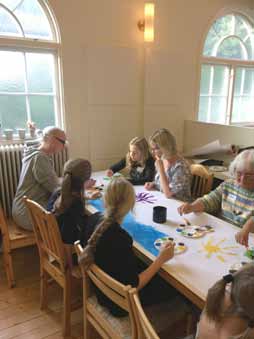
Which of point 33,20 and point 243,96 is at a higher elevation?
point 33,20

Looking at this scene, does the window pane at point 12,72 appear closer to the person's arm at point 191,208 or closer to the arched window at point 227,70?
the person's arm at point 191,208

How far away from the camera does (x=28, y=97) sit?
108 inches

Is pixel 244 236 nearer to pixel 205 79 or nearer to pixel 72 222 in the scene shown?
pixel 72 222

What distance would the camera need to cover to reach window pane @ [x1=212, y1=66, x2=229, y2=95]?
3.93 metres

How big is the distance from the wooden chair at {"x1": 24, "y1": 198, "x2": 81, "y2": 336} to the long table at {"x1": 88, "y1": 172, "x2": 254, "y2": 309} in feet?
1.51

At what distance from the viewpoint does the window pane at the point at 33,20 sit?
2562mm

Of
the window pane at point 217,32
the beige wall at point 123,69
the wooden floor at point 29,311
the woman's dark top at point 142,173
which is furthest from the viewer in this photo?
the window pane at point 217,32

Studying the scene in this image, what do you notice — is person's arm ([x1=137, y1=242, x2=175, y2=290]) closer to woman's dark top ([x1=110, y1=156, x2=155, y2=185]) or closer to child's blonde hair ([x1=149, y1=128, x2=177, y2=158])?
child's blonde hair ([x1=149, y1=128, x2=177, y2=158])

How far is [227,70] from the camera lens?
13.2 feet

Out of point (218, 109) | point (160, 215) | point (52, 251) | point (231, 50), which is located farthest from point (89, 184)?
point (231, 50)

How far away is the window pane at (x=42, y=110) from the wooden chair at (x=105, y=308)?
6.36 ft

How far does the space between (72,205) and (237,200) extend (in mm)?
946

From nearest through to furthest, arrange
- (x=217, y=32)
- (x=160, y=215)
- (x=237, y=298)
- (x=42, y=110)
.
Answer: (x=237, y=298), (x=160, y=215), (x=42, y=110), (x=217, y=32)

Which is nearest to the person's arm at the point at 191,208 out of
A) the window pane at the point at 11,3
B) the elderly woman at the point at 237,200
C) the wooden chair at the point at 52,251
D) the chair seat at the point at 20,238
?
the elderly woman at the point at 237,200
